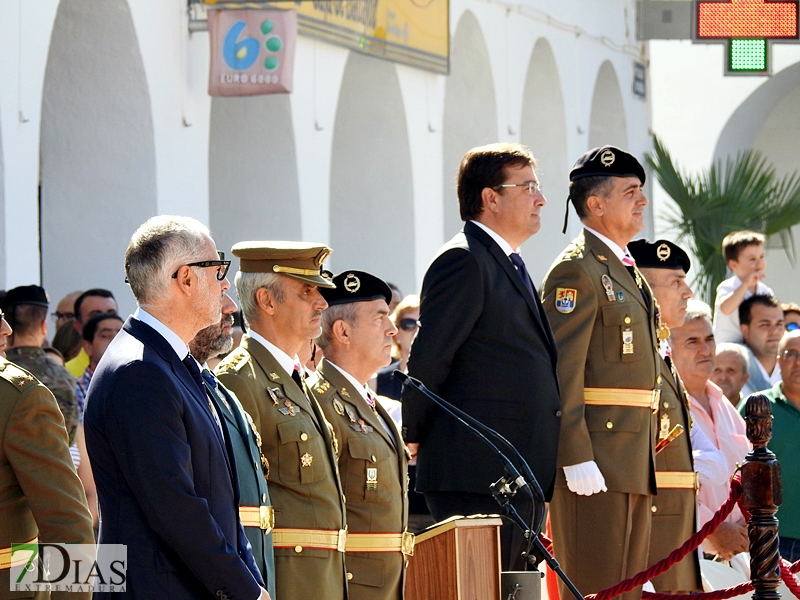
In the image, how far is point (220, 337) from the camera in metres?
4.06

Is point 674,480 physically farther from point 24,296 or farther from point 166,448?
point 24,296

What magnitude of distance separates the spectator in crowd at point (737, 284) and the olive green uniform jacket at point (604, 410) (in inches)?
178

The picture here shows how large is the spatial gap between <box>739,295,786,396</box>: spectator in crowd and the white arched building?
3982mm

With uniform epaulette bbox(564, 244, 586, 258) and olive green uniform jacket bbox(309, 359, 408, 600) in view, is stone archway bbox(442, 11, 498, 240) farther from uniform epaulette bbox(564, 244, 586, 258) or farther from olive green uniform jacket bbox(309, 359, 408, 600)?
Answer: olive green uniform jacket bbox(309, 359, 408, 600)

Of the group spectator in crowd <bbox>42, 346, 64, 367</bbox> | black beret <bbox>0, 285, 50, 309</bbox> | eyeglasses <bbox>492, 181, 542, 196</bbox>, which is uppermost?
eyeglasses <bbox>492, 181, 542, 196</bbox>

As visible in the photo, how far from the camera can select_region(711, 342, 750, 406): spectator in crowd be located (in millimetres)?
8281

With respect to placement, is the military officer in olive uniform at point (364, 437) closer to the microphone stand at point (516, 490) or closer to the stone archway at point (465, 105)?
the microphone stand at point (516, 490)

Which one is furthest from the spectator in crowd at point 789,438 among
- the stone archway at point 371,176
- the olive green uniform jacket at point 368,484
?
the stone archway at point 371,176

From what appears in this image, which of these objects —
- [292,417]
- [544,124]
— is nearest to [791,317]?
[292,417]

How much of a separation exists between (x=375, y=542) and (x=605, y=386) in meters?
1.26

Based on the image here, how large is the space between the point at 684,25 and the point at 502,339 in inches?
513

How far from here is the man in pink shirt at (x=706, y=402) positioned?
667 centimetres

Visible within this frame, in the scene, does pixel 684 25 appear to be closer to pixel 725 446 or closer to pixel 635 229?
pixel 725 446

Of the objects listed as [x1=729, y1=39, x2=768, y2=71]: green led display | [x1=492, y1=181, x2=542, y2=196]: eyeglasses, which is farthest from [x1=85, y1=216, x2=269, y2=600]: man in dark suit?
[x1=729, y1=39, x2=768, y2=71]: green led display
